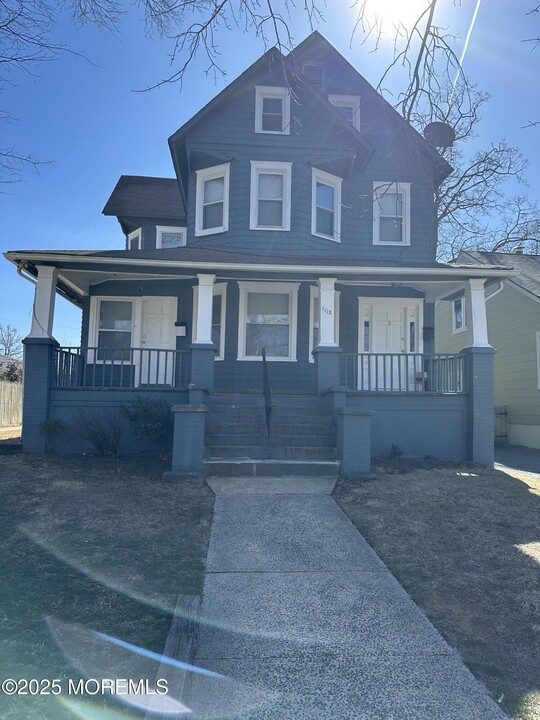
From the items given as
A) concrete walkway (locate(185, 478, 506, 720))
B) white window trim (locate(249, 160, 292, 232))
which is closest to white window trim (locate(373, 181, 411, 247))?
white window trim (locate(249, 160, 292, 232))

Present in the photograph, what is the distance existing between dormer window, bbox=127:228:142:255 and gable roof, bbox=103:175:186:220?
2.10 feet

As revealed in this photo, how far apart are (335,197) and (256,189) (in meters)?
2.02

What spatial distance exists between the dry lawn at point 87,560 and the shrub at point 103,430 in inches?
51.2

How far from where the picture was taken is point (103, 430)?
920 cm

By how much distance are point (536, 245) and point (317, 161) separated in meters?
18.7

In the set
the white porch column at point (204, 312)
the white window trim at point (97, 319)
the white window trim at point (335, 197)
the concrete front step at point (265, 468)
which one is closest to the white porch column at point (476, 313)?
the white window trim at point (335, 197)

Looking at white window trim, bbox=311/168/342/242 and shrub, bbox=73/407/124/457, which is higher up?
white window trim, bbox=311/168/342/242

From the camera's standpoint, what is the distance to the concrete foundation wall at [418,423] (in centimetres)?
987

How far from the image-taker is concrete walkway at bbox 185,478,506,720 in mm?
2691

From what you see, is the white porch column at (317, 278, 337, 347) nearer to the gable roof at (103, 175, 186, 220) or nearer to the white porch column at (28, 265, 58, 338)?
the white porch column at (28, 265, 58, 338)

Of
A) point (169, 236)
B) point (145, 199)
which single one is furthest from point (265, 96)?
point (145, 199)

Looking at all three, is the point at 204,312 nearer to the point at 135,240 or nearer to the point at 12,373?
the point at 135,240

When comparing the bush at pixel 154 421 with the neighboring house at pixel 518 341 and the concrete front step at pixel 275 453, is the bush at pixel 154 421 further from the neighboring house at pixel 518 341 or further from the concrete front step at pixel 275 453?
the neighboring house at pixel 518 341

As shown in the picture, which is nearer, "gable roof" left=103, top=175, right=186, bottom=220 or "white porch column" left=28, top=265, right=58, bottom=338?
"white porch column" left=28, top=265, right=58, bottom=338
